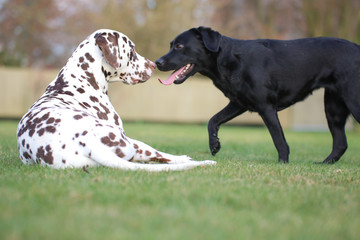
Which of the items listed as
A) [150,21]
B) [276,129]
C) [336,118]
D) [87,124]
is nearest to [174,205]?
[87,124]

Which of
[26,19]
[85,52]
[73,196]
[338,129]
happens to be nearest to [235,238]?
[73,196]

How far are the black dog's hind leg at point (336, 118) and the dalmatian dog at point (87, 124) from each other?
2.42 metres

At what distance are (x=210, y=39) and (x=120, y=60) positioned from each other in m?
1.28

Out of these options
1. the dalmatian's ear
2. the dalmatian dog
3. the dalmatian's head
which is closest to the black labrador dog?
the dalmatian's head

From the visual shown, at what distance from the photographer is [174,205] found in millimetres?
2850

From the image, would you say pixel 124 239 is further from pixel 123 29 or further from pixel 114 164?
pixel 123 29

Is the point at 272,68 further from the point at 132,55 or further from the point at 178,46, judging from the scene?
the point at 132,55

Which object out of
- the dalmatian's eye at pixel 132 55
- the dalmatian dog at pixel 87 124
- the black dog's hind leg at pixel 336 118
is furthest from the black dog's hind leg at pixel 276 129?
the dalmatian's eye at pixel 132 55

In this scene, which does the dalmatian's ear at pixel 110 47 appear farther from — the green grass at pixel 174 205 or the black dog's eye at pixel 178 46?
the green grass at pixel 174 205

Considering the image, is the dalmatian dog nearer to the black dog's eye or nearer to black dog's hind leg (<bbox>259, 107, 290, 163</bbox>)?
the black dog's eye

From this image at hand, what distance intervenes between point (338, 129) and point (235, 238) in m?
4.48

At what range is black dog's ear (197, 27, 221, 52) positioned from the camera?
Result: 5699 millimetres

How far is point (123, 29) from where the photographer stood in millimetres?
23641

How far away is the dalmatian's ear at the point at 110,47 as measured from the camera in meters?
5.35
